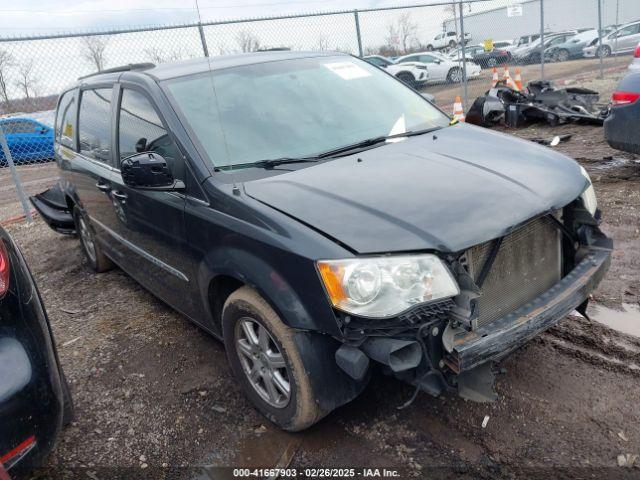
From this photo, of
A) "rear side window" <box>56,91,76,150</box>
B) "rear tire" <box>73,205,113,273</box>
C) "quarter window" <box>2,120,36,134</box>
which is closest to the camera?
"rear side window" <box>56,91,76,150</box>

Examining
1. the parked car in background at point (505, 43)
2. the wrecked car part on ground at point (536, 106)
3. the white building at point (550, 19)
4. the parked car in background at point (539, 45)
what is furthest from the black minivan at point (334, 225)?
the parked car in background at point (505, 43)

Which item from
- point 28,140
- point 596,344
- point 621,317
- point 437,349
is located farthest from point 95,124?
point 28,140

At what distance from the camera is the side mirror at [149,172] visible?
2.81 metres

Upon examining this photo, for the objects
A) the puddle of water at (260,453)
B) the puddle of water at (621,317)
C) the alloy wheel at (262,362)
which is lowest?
the puddle of water at (621,317)

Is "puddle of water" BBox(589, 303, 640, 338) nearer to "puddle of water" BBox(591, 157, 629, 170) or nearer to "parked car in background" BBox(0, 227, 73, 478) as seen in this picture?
"parked car in background" BBox(0, 227, 73, 478)

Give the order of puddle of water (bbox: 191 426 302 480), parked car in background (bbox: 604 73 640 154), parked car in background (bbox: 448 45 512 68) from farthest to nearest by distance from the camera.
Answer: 1. parked car in background (bbox: 448 45 512 68)
2. parked car in background (bbox: 604 73 640 154)
3. puddle of water (bbox: 191 426 302 480)

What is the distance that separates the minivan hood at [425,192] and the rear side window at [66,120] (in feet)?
9.57

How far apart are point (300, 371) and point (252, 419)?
0.68 m

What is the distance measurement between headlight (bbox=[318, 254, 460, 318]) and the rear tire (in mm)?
3507

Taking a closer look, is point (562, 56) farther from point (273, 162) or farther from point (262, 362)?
point (262, 362)

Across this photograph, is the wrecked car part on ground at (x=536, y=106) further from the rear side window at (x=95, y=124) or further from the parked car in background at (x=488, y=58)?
the parked car in background at (x=488, y=58)

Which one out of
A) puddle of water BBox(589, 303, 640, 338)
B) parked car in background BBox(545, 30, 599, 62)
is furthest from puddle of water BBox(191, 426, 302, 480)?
parked car in background BBox(545, 30, 599, 62)

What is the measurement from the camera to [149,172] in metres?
2.82

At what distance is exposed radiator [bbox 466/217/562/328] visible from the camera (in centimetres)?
235
